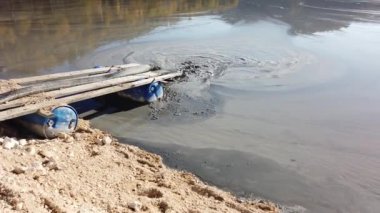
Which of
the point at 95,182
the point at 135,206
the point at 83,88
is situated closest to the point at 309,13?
the point at 83,88

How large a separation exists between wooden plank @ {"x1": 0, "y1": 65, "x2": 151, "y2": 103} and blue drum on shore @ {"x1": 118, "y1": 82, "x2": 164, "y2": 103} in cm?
41

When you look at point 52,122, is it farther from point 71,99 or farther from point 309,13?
point 309,13

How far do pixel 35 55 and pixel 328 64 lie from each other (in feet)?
28.3

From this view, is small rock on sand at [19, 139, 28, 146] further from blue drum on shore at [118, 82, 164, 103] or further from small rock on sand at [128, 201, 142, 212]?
blue drum on shore at [118, 82, 164, 103]

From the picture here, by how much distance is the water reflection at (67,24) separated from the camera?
13570 mm

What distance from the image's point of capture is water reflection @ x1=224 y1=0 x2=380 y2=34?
1950 cm

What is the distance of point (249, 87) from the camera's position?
1141cm

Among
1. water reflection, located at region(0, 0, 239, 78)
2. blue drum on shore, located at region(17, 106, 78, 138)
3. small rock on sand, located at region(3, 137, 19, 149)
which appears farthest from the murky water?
small rock on sand, located at region(3, 137, 19, 149)

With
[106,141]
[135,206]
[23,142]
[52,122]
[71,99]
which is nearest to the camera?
[135,206]

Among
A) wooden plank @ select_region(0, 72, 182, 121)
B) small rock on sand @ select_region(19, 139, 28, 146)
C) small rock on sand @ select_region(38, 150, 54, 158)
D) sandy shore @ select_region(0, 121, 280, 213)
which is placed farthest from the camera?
wooden plank @ select_region(0, 72, 182, 121)

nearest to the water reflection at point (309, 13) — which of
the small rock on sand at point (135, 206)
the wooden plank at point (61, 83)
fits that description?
the wooden plank at point (61, 83)

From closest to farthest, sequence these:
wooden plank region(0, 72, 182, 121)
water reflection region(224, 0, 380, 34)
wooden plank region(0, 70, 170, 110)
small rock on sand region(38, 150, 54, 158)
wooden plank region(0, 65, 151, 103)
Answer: small rock on sand region(38, 150, 54, 158)
wooden plank region(0, 72, 182, 121)
wooden plank region(0, 70, 170, 110)
wooden plank region(0, 65, 151, 103)
water reflection region(224, 0, 380, 34)

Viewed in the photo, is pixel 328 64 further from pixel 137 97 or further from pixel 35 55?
pixel 35 55

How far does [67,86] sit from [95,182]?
10.5 feet
